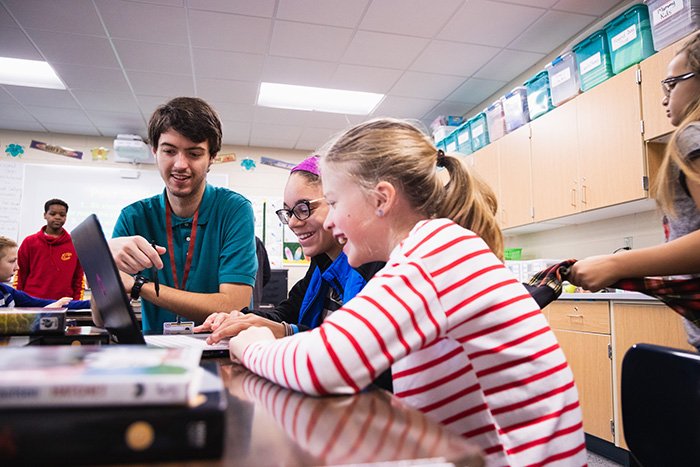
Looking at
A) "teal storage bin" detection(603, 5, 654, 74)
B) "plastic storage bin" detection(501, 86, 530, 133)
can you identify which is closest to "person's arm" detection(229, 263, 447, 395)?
"teal storage bin" detection(603, 5, 654, 74)

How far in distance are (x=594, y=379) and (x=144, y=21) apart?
3.21m

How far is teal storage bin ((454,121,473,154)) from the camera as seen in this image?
163 inches

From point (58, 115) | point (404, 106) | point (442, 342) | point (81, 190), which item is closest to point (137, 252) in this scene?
point (442, 342)

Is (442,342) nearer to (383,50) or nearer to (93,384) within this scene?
(93,384)

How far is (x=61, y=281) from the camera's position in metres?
4.18

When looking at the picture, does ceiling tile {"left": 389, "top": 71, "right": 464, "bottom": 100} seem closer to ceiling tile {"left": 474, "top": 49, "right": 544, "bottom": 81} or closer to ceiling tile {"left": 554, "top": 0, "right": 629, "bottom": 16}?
ceiling tile {"left": 474, "top": 49, "right": 544, "bottom": 81}

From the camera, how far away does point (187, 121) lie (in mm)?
1469

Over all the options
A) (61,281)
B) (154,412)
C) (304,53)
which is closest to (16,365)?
(154,412)

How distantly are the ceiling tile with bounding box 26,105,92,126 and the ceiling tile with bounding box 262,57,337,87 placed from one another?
2.02m

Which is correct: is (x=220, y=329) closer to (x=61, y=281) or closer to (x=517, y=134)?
(x=517, y=134)

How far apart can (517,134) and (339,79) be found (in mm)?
1397

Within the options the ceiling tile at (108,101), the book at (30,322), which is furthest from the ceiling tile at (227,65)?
the book at (30,322)

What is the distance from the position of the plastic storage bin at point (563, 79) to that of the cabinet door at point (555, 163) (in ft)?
0.22

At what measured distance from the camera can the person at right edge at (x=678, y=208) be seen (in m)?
1.02
